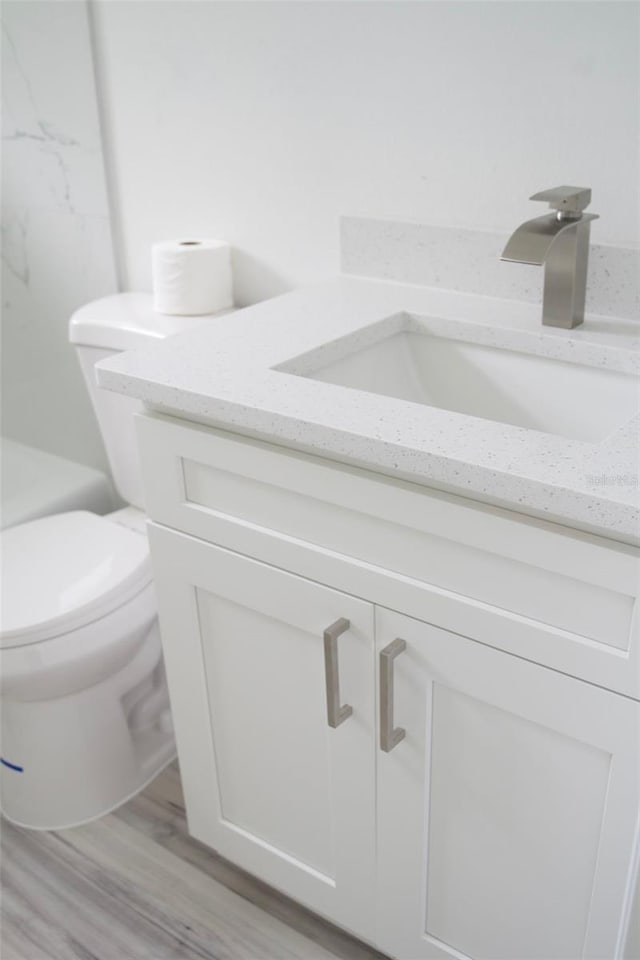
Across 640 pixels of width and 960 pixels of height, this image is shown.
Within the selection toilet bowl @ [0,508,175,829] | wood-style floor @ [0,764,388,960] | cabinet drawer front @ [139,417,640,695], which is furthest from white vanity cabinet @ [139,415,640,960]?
toilet bowl @ [0,508,175,829]

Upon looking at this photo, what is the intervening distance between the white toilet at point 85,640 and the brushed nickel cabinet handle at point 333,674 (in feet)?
1.79

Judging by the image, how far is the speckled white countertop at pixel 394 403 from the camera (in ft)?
2.96

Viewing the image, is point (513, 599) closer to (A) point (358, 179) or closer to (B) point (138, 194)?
(A) point (358, 179)

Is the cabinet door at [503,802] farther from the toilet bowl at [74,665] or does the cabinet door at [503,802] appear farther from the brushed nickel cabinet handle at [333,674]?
the toilet bowl at [74,665]

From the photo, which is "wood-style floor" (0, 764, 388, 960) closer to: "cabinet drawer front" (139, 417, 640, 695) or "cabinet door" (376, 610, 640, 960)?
"cabinet door" (376, 610, 640, 960)

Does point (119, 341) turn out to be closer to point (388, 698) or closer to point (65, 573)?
point (65, 573)

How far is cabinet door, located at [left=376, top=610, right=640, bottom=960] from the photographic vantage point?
3.29ft

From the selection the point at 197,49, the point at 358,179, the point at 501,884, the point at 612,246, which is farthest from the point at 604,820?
the point at 197,49

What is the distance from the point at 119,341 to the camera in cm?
166

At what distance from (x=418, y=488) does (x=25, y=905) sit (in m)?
1.05

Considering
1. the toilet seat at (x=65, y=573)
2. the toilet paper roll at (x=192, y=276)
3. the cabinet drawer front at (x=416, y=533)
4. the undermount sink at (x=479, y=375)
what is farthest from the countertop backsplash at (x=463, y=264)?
the toilet seat at (x=65, y=573)

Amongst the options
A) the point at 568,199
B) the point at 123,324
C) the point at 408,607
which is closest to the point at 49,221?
the point at 123,324

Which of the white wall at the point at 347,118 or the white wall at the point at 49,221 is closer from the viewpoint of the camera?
the white wall at the point at 347,118

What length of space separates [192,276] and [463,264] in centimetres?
47
